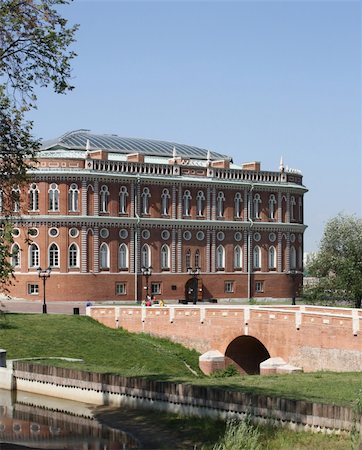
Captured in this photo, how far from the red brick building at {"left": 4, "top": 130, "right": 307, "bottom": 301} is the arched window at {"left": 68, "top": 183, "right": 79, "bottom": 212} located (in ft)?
0.26

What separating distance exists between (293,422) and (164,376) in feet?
29.8

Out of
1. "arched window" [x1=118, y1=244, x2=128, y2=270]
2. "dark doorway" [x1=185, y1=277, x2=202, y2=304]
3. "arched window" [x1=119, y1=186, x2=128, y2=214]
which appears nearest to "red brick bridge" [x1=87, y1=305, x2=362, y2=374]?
"arched window" [x1=118, y1=244, x2=128, y2=270]

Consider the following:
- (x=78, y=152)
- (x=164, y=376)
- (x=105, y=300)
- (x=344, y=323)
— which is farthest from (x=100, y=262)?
(x=164, y=376)

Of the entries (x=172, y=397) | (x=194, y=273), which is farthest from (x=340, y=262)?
(x=172, y=397)

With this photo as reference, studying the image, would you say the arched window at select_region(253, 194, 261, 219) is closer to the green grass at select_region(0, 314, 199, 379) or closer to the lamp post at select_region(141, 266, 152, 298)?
the lamp post at select_region(141, 266, 152, 298)

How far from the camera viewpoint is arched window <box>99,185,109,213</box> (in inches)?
3194

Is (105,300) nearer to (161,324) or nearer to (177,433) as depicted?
(161,324)

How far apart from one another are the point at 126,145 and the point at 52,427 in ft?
201

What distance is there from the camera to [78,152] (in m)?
82.3

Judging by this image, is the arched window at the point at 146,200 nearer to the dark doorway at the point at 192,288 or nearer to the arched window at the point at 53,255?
the dark doorway at the point at 192,288

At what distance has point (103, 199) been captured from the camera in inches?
3199

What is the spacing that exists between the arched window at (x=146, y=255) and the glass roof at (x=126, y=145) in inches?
377

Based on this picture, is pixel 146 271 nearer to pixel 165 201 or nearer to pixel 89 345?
pixel 165 201

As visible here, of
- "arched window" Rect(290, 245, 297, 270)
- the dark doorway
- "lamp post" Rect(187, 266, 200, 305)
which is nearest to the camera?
"lamp post" Rect(187, 266, 200, 305)
